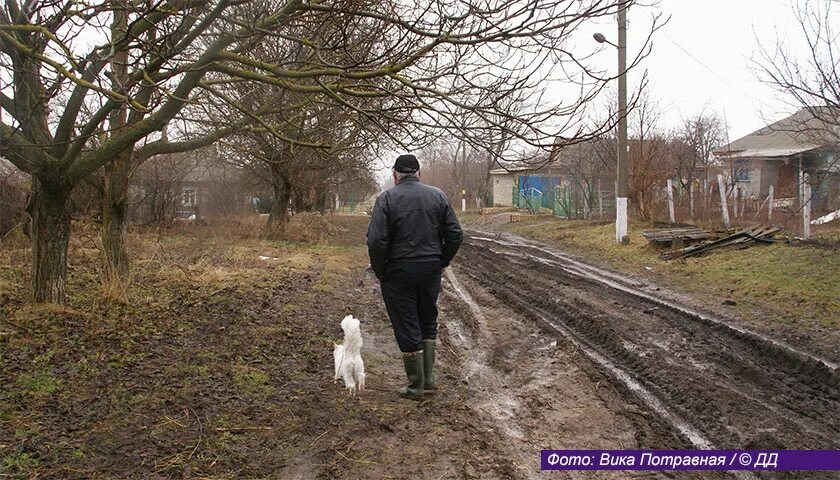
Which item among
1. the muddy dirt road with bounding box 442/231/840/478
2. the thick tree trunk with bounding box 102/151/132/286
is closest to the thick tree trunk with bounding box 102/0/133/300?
the thick tree trunk with bounding box 102/151/132/286

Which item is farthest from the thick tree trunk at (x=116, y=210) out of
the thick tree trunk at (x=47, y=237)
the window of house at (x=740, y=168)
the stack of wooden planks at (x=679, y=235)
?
the window of house at (x=740, y=168)

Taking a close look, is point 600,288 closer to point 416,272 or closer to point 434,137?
point 434,137

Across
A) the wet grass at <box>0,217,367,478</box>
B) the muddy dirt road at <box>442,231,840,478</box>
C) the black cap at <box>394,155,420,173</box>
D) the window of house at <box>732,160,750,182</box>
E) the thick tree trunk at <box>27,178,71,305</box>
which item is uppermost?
the window of house at <box>732,160,750,182</box>

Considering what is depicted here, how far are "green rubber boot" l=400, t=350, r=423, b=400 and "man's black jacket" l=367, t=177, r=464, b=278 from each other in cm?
73

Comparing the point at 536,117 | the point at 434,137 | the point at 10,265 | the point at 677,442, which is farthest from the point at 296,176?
the point at 677,442

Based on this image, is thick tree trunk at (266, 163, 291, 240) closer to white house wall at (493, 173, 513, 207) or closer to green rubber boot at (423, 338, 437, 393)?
green rubber boot at (423, 338, 437, 393)

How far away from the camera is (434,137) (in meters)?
7.21

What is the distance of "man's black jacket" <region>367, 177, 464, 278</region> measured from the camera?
4918 millimetres

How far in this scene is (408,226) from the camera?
16.2 feet

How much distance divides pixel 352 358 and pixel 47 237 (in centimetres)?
414

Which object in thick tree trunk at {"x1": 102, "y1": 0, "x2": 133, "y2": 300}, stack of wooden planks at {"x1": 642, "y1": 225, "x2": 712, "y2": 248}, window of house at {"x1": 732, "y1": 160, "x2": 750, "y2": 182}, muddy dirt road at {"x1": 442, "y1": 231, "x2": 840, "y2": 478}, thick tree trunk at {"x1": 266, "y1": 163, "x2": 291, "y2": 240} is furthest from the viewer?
window of house at {"x1": 732, "y1": 160, "x2": 750, "y2": 182}

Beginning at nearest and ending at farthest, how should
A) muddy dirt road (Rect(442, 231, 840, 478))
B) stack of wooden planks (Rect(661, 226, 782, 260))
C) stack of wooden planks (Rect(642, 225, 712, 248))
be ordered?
muddy dirt road (Rect(442, 231, 840, 478)), stack of wooden planks (Rect(661, 226, 782, 260)), stack of wooden planks (Rect(642, 225, 712, 248))

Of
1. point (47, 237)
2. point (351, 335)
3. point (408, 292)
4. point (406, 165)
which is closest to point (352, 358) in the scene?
point (351, 335)

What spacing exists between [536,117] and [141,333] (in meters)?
4.85
